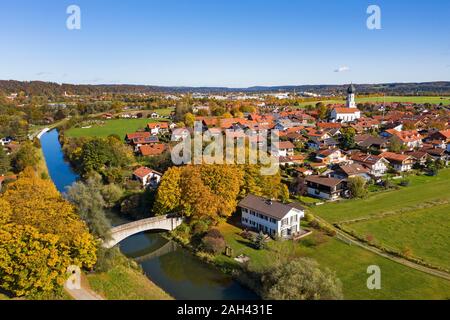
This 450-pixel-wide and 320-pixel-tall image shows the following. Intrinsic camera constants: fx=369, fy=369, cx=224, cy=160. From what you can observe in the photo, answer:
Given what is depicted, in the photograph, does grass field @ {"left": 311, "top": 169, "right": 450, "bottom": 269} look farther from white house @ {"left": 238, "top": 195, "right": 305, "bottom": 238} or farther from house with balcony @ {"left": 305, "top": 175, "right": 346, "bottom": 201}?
white house @ {"left": 238, "top": 195, "right": 305, "bottom": 238}

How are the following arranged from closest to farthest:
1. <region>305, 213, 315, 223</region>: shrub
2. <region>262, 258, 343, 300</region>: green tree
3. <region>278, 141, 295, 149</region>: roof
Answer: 1. <region>262, 258, 343, 300</region>: green tree
2. <region>305, 213, 315, 223</region>: shrub
3. <region>278, 141, 295, 149</region>: roof

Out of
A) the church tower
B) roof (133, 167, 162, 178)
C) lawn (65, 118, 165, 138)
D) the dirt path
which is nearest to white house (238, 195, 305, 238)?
the dirt path

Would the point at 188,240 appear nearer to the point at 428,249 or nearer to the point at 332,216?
the point at 332,216

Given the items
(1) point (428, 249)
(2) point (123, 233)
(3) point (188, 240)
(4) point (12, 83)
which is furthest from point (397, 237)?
(4) point (12, 83)

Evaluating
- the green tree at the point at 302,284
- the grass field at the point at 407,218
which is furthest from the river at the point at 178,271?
the grass field at the point at 407,218

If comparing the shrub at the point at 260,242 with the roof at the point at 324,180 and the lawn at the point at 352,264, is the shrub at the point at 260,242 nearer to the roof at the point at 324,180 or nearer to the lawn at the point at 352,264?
the lawn at the point at 352,264

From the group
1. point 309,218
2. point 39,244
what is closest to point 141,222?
point 39,244

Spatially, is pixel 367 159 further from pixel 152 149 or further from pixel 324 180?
pixel 152 149
